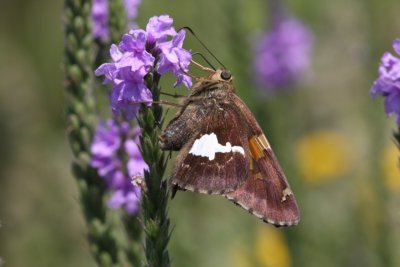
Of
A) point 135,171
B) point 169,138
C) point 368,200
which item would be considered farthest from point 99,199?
point 368,200

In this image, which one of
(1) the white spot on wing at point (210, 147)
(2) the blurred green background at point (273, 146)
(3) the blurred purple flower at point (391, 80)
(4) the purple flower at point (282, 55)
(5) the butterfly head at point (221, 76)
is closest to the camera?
(3) the blurred purple flower at point (391, 80)

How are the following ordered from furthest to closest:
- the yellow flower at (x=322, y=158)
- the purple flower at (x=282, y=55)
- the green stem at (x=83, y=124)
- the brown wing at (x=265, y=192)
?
1. the yellow flower at (x=322, y=158)
2. the purple flower at (x=282, y=55)
3. the green stem at (x=83, y=124)
4. the brown wing at (x=265, y=192)

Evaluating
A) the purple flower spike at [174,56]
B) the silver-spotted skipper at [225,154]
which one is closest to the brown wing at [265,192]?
the silver-spotted skipper at [225,154]

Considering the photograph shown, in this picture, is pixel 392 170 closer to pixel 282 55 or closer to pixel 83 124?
pixel 282 55

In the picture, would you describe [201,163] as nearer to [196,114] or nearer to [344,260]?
[196,114]

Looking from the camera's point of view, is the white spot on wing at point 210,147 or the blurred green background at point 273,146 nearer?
the white spot on wing at point 210,147

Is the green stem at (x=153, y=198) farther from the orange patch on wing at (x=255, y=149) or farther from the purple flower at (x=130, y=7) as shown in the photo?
the purple flower at (x=130, y=7)

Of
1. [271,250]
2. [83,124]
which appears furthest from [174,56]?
[271,250]
